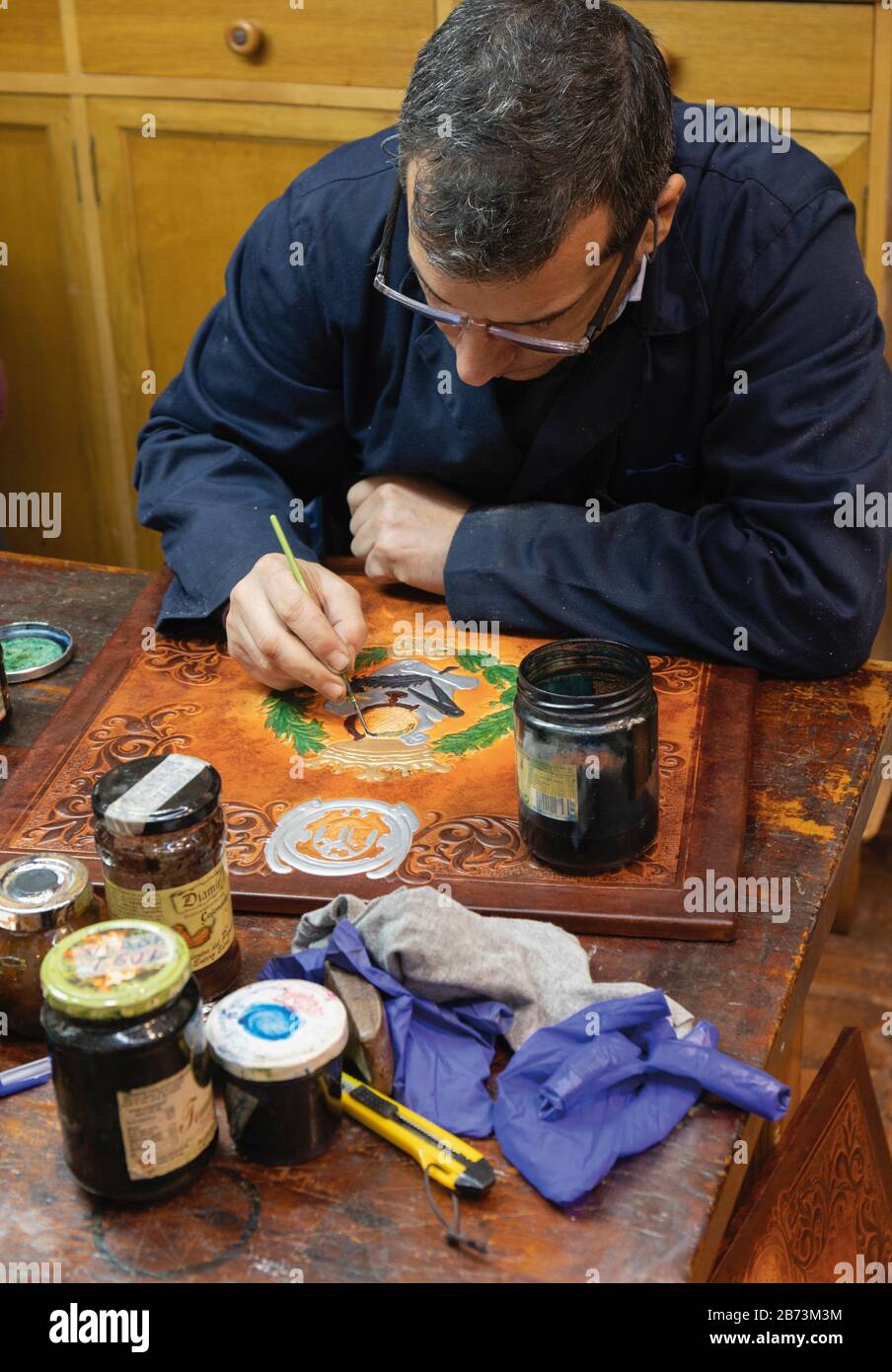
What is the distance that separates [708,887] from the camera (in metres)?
1.25

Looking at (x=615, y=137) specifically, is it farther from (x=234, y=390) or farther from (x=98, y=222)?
(x=98, y=222)

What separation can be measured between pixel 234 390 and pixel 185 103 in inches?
52.2

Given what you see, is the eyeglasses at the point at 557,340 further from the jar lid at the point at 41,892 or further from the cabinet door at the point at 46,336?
the cabinet door at the point at 46,336

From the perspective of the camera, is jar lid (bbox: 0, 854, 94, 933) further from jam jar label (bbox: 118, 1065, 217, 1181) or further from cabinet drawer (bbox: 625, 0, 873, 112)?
cabinet drawer (bbox: 625, 0, 873, 112)

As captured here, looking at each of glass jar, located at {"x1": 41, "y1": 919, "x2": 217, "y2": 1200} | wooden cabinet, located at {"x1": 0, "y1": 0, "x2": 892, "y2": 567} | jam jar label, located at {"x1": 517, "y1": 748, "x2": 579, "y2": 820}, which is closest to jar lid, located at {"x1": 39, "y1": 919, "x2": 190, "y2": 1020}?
glass jar, located at {"x1": 41, "y1": 919, "x2": 217, "y2": 1200}

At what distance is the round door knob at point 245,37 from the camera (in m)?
2.77

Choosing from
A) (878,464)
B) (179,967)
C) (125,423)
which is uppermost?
(878,464)

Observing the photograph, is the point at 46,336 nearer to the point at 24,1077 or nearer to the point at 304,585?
the point at 304,585

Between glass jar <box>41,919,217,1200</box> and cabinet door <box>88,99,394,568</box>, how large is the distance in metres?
2.16

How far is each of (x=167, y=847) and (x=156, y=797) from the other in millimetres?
38

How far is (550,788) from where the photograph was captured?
124cm

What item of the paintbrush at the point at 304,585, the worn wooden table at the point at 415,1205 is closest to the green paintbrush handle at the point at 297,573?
the paintbrush at the point at 304,585

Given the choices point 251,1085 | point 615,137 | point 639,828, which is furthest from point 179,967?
point 615,137

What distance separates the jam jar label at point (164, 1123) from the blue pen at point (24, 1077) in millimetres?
166
